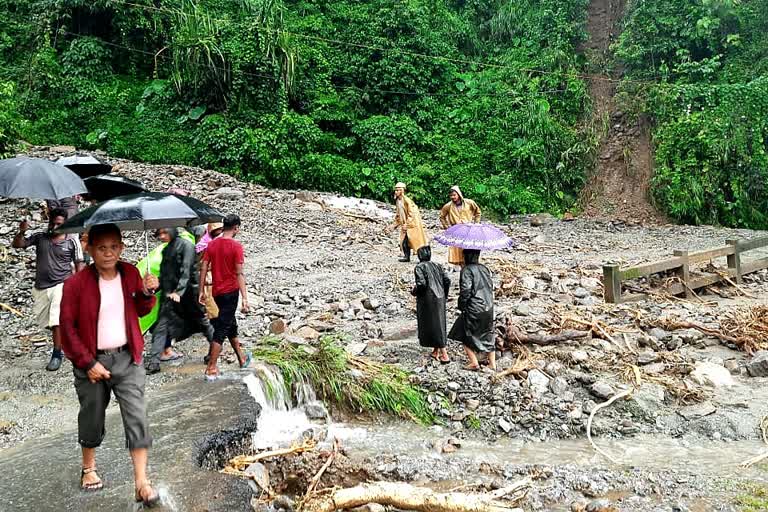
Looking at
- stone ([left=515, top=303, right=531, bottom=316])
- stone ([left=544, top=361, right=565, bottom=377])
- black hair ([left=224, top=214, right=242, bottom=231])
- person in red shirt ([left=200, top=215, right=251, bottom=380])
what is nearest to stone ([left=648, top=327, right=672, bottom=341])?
stone ([left=515, top=303, right=531, bottom=316])

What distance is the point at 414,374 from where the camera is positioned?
695cm

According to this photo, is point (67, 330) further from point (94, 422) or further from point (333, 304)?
point (333, 304)

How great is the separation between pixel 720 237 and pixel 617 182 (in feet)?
Answer: 14.5

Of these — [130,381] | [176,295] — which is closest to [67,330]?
[130,381]

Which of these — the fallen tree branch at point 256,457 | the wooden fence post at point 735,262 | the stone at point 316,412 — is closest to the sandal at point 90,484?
the fallen tree branch at point 256,457

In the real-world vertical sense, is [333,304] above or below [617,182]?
below

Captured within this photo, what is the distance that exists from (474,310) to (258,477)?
308cm

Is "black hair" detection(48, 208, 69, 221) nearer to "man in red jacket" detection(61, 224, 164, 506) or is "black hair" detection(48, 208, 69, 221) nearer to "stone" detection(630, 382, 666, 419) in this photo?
"man in red jacket" detection(61, 224, 164, 506)

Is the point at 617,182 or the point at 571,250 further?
the point at 617,182

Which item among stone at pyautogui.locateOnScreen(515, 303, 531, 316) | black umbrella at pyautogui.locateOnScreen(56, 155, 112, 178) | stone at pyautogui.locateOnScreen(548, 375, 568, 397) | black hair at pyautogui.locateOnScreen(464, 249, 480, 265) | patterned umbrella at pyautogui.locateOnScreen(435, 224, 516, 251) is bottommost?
stone at pyautogui.locateOnScreen(548, 375, 568, 397)

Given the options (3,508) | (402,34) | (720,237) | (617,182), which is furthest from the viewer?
(402,34)

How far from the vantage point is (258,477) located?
4.69 metres

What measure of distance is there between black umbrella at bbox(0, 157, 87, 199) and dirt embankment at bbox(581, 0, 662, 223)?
52.3 ft

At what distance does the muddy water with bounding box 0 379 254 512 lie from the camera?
13.0 ft
